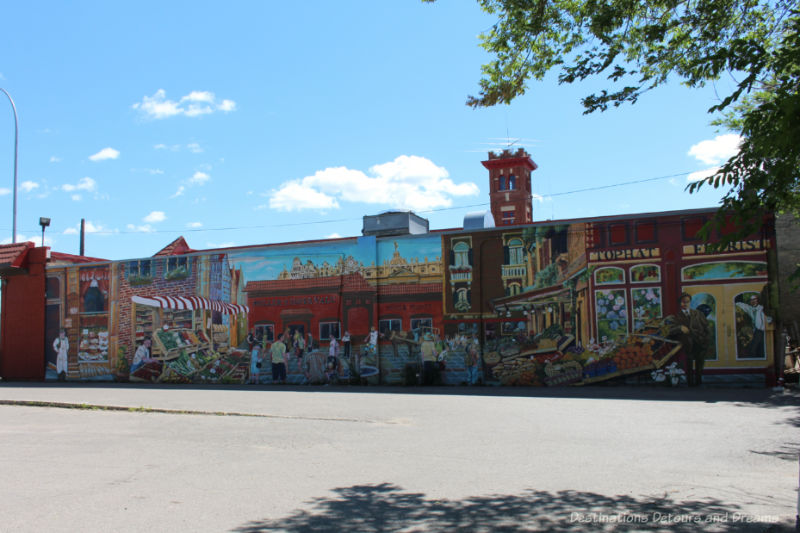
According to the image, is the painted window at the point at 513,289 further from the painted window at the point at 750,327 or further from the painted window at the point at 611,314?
the painted window at the point at 750,327

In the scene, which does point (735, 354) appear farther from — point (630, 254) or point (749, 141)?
point (749, 141)

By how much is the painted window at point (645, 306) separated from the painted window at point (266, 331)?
1222 cm

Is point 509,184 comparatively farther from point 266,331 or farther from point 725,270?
point 725,270

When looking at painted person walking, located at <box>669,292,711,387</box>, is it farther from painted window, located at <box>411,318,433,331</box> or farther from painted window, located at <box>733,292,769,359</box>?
painted window, located at <box>411,318,433,331</box>

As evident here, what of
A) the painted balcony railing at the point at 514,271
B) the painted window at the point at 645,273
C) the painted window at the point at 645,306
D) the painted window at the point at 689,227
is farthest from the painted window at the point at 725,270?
the painted balcony railing at the point at 514,271

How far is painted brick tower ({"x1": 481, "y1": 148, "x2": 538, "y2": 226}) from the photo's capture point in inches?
2447

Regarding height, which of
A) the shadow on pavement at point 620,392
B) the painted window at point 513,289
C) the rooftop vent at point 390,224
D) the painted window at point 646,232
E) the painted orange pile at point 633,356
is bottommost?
the shadow on pavement at point 620,392

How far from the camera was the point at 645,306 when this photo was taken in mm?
19297

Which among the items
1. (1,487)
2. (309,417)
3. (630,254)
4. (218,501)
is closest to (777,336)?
(630,254)

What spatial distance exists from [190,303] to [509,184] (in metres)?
41.9

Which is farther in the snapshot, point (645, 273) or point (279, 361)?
point (279, 361)

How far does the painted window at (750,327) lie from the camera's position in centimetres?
1823

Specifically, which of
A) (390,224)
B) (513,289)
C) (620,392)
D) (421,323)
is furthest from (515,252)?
(390,224)

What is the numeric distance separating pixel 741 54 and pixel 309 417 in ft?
31.7
